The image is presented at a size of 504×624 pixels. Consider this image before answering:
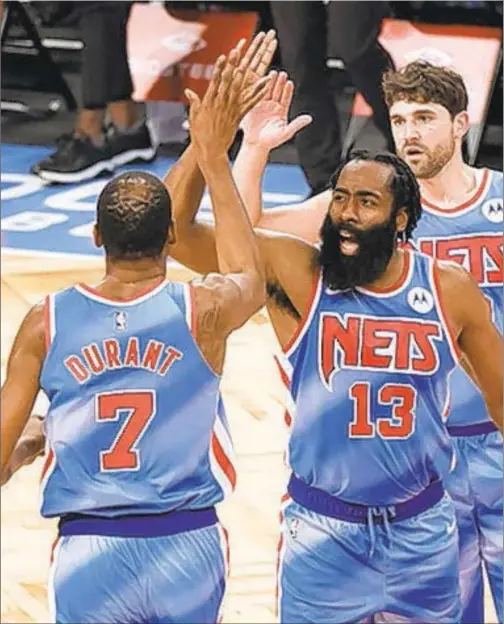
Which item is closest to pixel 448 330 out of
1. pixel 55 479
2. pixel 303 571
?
pixel 303 571

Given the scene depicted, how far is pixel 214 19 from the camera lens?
6.36 m

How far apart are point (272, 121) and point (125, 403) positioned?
0.47 metres

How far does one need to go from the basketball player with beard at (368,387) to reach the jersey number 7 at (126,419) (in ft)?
0.82

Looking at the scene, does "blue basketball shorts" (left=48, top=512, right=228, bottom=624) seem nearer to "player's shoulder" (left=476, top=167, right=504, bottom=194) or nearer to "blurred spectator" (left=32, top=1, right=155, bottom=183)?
"player's shoulder" (left=476, top=167, right=504, bottom=194)

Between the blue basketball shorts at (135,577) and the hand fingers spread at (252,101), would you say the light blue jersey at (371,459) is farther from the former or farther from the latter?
the hand fingers spread at (252,101)

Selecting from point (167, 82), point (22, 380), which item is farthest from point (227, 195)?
point (167, 82)

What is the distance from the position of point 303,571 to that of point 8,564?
129cm

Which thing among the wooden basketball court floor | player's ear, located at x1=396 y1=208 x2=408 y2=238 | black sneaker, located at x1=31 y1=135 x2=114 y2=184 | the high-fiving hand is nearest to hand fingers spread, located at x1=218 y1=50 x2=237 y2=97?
the high-fiving hand

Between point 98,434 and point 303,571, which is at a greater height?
point 98,434

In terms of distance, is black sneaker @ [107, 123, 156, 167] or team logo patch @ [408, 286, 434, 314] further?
black sneaker @ [107, 123, 156, 167]

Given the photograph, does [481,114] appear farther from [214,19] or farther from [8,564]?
[214,19]

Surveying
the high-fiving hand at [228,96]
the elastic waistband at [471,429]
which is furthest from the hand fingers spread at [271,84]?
the elastic waistband at [471,429]

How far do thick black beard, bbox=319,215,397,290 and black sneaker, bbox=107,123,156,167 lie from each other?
7.28 ft

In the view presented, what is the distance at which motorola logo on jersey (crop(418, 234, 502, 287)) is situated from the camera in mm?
2658
